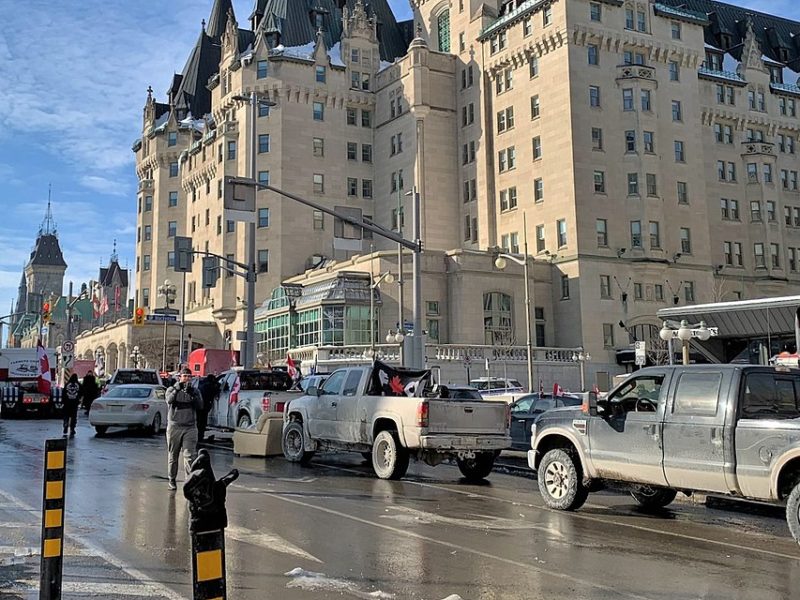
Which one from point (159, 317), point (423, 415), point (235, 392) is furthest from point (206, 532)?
point (159, 317)

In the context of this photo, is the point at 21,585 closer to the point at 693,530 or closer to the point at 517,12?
the point at 693,530

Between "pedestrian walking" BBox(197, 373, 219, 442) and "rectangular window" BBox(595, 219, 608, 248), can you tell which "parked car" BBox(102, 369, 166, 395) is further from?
"rectangular window" BBox(595, 219, 608, 248)

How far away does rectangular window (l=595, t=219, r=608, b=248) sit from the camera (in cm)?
5344

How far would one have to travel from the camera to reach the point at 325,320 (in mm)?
50781

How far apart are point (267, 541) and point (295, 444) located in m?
8.63

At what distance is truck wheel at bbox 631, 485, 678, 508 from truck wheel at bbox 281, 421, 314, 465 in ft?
24.6

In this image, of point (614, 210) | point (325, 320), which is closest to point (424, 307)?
point (325, 320)

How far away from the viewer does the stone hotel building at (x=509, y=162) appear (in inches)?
2073

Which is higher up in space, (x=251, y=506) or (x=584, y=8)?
(x=584, y=8)

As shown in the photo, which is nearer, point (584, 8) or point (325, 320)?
point (325, 320)

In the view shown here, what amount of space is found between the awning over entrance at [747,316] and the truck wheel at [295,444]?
12.4 m

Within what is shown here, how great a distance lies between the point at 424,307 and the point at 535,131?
1530cm

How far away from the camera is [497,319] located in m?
52.5

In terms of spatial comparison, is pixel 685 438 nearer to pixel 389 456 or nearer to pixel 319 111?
pixel 389 456
